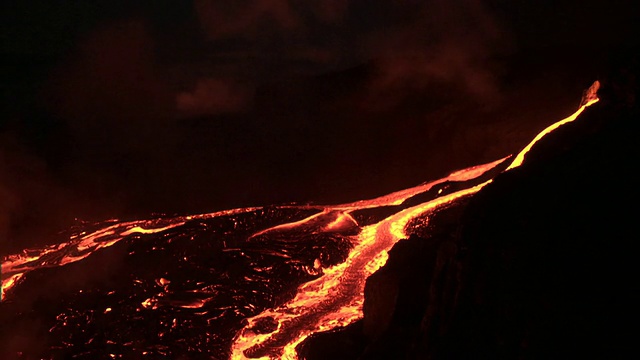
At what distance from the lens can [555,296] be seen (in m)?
3.19

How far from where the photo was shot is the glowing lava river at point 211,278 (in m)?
5.05

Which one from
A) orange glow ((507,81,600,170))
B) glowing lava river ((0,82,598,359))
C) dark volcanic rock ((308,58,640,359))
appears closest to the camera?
dark volcanic rock ((308,58,640,359))

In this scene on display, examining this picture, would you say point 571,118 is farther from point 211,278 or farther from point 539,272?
point 211,278

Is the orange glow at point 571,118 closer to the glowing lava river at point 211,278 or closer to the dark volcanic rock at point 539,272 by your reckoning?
the glowing lava river at point 211,278

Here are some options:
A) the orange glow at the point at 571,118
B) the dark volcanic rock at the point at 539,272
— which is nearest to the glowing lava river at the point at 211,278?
the orange glow at the point at 571,118

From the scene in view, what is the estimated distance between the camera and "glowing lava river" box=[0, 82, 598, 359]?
505 centimetres

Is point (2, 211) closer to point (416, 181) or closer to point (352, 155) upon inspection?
point (352, 155)

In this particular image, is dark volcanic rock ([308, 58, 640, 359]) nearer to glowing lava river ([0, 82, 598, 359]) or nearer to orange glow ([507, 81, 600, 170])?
glowing lava river ([0, 82, 598, 359])

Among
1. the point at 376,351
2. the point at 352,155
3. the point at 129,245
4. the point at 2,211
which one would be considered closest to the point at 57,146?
the point at 2,211

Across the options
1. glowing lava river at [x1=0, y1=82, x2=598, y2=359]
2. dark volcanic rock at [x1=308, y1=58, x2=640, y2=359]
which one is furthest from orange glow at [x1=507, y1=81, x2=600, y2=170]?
dark volcanic rock at [x1=308, y1=58, x2=640, y2=359]

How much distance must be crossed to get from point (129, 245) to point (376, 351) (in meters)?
2.81

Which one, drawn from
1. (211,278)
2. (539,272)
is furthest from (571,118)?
(211,278)

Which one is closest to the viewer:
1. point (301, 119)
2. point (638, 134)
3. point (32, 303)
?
point (638, 134)

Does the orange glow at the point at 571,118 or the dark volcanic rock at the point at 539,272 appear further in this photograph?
the orange glow at the point at 571,118
